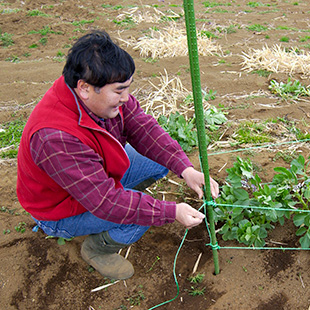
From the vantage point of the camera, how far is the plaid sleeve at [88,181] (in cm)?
161

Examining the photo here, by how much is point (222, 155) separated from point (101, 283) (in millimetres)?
1435

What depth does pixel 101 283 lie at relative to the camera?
2236 millimetres

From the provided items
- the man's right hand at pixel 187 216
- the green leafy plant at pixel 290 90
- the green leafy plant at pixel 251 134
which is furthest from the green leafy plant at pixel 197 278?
the green leafy plant at pixel 290 90

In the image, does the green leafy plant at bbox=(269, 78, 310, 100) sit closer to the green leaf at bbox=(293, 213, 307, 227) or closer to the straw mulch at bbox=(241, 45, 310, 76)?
the straw mulch at bbox=(241, 45, 310, 76)

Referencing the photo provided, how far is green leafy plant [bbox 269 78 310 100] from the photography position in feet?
12.6

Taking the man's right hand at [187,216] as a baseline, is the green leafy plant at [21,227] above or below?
below

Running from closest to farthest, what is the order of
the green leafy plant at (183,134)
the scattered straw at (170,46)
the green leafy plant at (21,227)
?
the green leafy plant at (21,227), the green leafy plant at (183,134), the scattered straw at (170,46)

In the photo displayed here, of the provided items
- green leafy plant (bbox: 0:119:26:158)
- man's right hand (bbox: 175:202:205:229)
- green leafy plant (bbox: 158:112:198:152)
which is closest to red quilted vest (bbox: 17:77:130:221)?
man's right hand (bbox: 175:202:205:229)

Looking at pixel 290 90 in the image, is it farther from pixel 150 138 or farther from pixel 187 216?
pixel 187 216

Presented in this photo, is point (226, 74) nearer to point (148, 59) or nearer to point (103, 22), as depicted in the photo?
point (148, 59)

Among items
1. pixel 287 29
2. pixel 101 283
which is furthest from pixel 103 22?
pixel 101 283

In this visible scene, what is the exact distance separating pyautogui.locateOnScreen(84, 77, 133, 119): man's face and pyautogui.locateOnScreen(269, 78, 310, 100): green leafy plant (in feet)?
8.55

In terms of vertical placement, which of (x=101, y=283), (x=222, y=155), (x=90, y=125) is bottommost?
(x=101, y=283)

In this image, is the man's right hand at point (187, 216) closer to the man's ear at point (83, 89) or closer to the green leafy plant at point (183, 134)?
the man's ear at point (83, 89)
